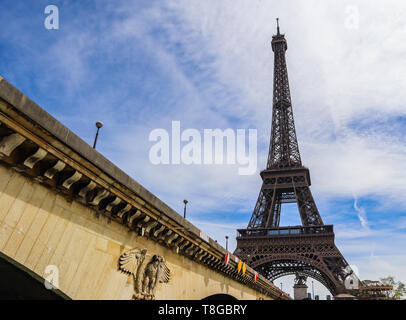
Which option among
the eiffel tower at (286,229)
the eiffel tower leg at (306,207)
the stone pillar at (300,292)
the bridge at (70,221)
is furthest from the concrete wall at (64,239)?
the stone pillar at (300,292)

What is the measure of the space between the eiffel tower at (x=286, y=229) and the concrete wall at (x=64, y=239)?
47.8 m

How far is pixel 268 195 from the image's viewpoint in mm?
68438

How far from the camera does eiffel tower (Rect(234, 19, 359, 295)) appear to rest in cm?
5216

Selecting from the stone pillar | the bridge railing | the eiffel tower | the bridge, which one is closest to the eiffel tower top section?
the eiffel tower

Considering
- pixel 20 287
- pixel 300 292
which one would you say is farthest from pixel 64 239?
pixel 300 292

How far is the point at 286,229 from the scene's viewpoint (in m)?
58.0

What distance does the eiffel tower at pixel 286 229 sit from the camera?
5216cm

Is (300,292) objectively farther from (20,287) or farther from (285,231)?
(20,287)

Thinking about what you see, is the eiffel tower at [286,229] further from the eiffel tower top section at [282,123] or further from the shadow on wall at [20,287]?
the shadow on wall at [20,287]

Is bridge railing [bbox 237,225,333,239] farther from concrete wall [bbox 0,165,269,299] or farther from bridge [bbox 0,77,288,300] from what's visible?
concrete wall [bbox 0,165,269,299]
